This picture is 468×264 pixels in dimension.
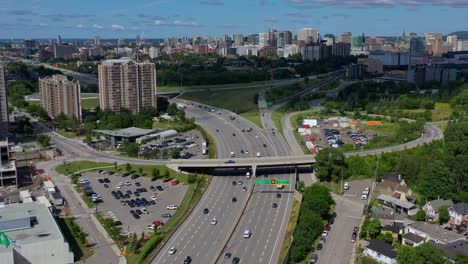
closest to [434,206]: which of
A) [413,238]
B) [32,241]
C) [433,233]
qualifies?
[433,233]

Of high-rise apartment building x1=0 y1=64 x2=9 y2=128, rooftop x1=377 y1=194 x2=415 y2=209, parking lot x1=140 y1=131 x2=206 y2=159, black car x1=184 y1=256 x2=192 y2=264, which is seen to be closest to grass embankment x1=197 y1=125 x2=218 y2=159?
parking lot x1=140 y1=131 x2=206 y2=159

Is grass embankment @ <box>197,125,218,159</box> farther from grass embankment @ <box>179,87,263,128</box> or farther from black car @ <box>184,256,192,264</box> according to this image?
black car @ <box>184,256,192,264</box>

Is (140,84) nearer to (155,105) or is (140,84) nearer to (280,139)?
(155,105)

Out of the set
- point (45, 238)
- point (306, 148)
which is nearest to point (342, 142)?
point (306, 148)

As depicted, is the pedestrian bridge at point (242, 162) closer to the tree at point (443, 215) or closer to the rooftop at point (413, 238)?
the tree at point (443, 215)

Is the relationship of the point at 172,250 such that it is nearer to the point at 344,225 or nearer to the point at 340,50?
the point at 344,225

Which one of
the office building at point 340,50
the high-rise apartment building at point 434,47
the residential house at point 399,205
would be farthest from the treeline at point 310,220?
the high-rise apartment building at point 434,47
